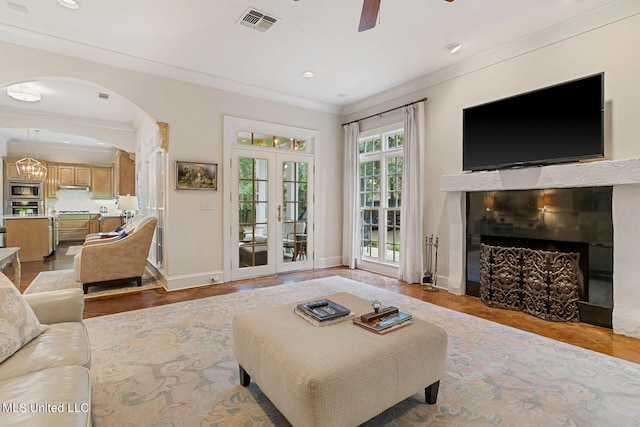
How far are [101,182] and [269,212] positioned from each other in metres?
7.66

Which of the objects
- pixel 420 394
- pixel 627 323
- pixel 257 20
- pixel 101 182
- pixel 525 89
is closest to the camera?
pixel 420 394

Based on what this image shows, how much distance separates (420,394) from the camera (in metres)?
1.92

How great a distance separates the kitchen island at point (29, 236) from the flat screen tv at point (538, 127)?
8115 mm

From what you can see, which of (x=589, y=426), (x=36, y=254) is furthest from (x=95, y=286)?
(x=589, y=426)

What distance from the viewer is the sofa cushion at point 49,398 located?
99 centimetres

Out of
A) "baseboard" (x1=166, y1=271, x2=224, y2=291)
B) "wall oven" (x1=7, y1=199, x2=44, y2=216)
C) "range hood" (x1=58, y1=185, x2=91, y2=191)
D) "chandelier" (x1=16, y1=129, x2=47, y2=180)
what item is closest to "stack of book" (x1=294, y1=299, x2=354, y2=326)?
"baseboard" (x1=166, y1=271, x2=224, y2=291)

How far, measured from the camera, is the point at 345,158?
19.2 feet

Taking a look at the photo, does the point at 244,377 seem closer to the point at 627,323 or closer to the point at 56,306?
the point at 56,306

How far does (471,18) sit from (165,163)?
13.7ft

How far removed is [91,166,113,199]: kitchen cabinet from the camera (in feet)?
31.5

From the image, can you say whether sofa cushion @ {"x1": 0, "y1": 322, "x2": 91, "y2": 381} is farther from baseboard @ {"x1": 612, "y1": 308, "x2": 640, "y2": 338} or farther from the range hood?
the range hood

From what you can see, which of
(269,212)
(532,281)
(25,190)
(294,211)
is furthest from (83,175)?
(532,281)

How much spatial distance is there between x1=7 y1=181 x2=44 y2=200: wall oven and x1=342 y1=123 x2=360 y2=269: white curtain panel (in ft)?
29.3

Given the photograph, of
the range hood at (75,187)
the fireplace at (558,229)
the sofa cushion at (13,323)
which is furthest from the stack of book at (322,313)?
the range hood at (75,187)
